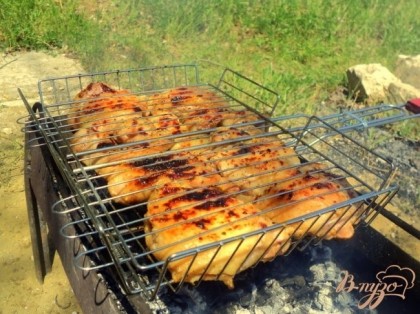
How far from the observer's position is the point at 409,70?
6.33 m

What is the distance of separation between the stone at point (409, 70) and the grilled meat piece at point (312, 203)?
482 centimetres

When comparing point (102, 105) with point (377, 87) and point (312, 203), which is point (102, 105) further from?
point (377, 87)

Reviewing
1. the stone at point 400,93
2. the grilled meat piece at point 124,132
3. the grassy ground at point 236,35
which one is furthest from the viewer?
the grassy ground at point 236,35

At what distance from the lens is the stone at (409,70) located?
20.6ft

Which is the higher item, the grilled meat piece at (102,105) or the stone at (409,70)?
the grilled meat piece at (102,105)

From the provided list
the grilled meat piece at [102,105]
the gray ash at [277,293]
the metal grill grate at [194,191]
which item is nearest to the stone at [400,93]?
the metal grill grate at [194,191]

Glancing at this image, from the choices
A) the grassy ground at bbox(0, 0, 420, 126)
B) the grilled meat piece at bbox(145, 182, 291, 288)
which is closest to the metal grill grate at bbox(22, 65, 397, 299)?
the grilled meat piece at bbox(145, 182, 291, 288)

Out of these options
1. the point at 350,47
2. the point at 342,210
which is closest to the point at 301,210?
the point at 342,210

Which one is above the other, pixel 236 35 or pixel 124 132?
pixel 124 132

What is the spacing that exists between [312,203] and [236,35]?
5627mm

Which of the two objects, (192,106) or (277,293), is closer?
(277,293)

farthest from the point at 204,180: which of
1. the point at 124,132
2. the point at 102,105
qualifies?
the point at 102,105

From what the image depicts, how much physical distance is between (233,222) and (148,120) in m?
1.03

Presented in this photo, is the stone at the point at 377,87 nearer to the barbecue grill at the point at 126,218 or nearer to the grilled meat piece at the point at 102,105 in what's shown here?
the barbecue grill at the point at 126,218
